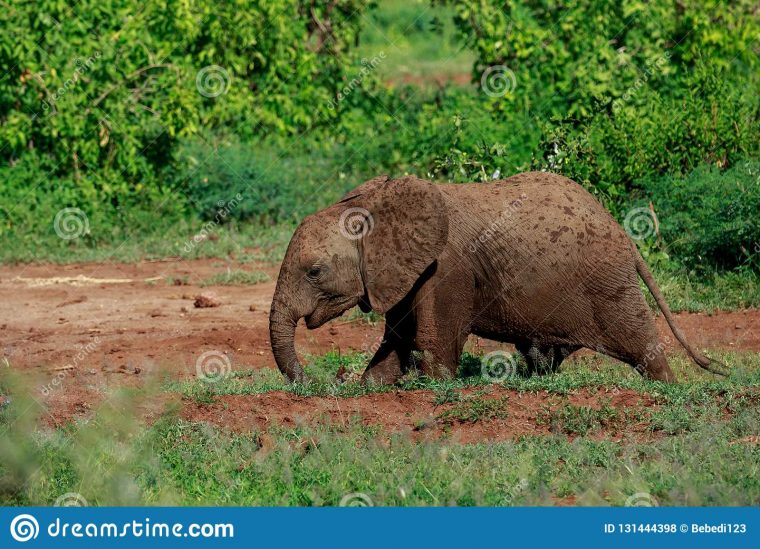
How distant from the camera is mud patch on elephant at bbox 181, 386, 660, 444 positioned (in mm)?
8180

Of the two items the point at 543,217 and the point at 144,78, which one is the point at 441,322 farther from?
the point at 144,78

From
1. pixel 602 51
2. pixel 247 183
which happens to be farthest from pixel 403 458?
pixel 602 51

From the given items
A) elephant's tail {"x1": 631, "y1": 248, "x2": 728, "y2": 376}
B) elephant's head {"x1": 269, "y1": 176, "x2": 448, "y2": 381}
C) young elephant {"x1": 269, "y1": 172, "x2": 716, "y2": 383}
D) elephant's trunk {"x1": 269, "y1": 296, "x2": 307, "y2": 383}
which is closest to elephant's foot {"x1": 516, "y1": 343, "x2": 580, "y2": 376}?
young elephant {"x1": 269, "y1": 172, "x2": 716, "y2": 383}

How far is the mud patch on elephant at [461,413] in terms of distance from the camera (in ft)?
26.8

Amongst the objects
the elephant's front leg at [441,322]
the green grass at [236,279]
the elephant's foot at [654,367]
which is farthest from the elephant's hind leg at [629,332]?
the green grass at [236,279]

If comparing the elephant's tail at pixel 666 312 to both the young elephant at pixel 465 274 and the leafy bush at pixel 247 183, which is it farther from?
the leafy bush at pixel 247 183

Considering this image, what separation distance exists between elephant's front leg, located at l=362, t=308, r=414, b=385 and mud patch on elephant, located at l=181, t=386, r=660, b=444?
0.69 m

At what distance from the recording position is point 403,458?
759 cm

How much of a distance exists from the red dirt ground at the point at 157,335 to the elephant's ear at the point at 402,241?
743 millimetres

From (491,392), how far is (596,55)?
857 cm

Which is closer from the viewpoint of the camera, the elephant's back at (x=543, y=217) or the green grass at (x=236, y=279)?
the elephant's back at (x=543, y=217)

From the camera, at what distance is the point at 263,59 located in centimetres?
1728

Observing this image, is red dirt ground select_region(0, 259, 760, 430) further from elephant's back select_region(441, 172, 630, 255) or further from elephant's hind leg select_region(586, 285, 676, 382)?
elephant's back select_region(441, 172, 630, 255)

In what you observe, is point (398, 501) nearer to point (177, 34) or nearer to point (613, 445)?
point (613, 445)
